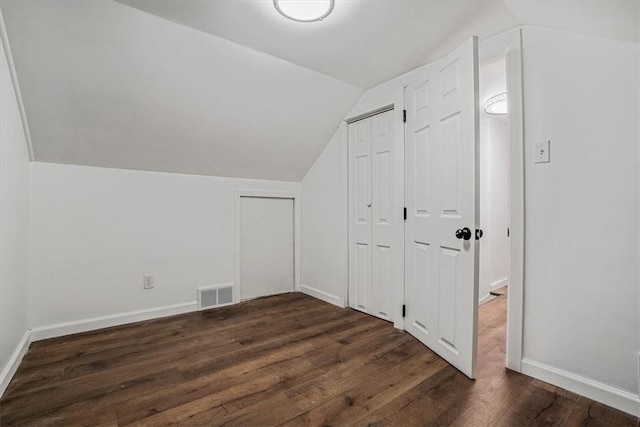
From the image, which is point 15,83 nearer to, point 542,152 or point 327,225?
point 327,225

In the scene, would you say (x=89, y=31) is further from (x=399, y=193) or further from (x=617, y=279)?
(x=617, y=279)

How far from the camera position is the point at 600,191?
1.46 metres

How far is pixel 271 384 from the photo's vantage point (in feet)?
5.27

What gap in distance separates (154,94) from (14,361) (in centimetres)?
191

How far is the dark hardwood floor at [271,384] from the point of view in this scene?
134 centimetres

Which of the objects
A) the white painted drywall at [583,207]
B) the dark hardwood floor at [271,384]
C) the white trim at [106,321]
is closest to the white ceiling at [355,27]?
the white painted drywall at [583,207]

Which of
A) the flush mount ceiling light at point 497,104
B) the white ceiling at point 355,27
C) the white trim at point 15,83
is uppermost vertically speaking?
the white ceiling at point 355,27

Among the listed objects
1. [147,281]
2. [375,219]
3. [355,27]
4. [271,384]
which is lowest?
[271,384]

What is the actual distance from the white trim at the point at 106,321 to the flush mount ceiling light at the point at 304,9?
2.60m


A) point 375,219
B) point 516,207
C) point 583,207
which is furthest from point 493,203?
point 583,207

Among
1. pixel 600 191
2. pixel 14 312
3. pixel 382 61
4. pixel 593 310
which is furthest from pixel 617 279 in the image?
pixel 14 312

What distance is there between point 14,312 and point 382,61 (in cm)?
305

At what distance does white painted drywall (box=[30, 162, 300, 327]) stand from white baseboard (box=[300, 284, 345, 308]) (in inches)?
35.7

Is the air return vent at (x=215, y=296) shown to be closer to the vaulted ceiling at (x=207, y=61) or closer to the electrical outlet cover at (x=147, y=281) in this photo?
the electrical outlet cover at (x=147, y=281)
